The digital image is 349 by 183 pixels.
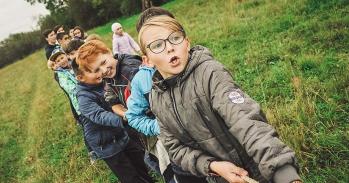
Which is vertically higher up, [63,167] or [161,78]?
[161,78]

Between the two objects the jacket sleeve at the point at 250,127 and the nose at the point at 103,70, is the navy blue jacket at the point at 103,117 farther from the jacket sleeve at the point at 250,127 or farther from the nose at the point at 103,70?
the jacket sleeve at the point at 250,127

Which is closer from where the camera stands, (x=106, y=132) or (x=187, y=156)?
(x=187, y=156)

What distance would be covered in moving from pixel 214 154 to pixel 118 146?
2.66 m

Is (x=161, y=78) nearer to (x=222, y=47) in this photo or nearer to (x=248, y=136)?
(x=248, y=136)

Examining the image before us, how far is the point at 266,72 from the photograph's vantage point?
6957 mm

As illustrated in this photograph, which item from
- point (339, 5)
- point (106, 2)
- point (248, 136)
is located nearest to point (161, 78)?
point (248, 136)

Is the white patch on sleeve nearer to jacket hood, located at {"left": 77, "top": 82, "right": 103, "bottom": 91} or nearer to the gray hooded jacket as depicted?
the gray hooded jacket

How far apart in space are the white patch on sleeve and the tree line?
39255 millimetres

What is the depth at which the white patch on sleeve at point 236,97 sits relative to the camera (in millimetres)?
2037

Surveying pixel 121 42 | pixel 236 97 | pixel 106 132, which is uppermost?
pixel 236 97

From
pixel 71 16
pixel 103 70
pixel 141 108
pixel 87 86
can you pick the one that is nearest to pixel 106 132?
pixel 87 86

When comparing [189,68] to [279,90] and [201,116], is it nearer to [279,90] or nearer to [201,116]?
[201,116]

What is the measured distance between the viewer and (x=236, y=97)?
2062 mm

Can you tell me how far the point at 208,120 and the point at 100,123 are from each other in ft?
8.19
